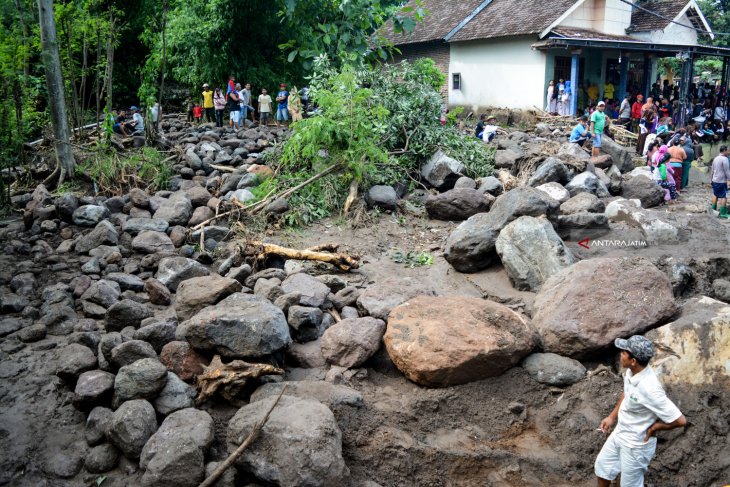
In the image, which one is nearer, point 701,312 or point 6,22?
point 701,312

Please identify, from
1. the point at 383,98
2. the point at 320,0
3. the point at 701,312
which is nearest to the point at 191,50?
the point at 320,0

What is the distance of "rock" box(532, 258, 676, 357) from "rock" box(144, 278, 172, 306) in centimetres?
407

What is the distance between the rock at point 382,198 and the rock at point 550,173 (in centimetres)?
268

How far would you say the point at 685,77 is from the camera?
20.5m

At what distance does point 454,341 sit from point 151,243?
5.04m

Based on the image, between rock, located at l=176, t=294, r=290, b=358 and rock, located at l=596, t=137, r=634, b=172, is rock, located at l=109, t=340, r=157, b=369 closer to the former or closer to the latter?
rock, located at l=176, t=294, r=290, b=358

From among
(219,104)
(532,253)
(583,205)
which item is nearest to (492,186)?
(583,205)

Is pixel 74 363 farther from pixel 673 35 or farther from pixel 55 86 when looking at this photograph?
pixel 673 35

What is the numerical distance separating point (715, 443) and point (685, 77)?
18.6 metres

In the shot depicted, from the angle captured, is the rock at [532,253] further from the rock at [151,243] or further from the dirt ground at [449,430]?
the rock at [151,243]

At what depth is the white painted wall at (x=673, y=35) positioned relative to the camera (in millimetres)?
21953

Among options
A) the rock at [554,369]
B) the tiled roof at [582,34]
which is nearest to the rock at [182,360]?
the rock at [554,369]

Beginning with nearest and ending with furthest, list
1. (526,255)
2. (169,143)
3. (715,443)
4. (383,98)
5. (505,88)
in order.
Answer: (715,443) → (526,255) → (383,98) → (169,143) → (505,88)

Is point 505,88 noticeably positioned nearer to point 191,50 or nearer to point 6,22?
point 191,50
